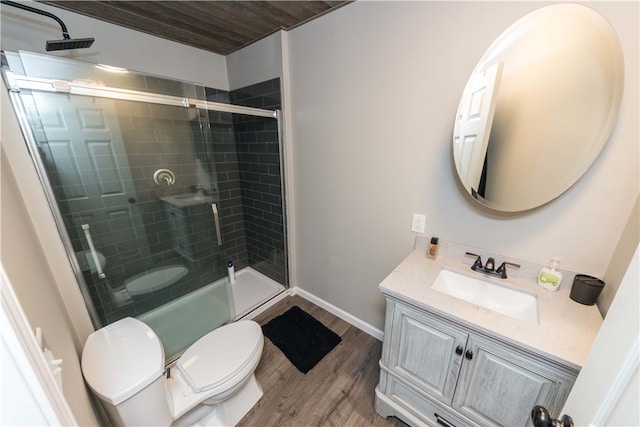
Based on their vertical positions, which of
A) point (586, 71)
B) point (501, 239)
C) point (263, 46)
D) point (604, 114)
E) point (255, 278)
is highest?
point (263, 46)

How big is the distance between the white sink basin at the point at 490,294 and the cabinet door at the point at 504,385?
0.27m

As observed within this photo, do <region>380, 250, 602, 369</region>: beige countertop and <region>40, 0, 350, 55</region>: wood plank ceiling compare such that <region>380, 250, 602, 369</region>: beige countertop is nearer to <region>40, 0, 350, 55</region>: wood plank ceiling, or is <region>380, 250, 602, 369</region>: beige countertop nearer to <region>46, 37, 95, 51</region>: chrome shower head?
<region>40, 0, 350, 55</region>: wood plank ceiling

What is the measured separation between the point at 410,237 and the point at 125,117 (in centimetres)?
210

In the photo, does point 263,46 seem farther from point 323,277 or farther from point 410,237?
point 323,277

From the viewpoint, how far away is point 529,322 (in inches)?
36.5

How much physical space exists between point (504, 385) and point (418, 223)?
844 mm

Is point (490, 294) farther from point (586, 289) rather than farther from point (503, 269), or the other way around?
point (586, 289)

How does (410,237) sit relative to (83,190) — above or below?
below

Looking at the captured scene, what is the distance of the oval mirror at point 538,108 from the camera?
91 centimetres

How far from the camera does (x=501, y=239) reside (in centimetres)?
123

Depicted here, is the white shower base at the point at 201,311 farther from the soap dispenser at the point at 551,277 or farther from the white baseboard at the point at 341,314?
the soap dispenser at the point at 551,277

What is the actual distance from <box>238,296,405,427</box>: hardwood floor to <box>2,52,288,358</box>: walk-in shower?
2.33 feet

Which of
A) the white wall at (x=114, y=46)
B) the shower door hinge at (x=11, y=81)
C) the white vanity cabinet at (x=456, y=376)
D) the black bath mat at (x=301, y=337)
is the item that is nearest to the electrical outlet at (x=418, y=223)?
the white vanity cabinet at (x=456, y=376)

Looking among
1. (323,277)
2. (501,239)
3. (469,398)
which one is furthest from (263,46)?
(469,398)
